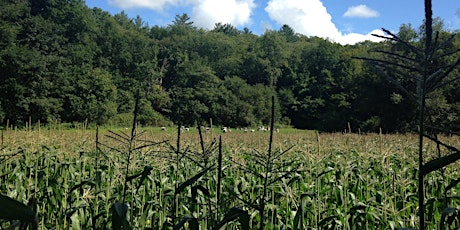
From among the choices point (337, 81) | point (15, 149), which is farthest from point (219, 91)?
point (15, 149)

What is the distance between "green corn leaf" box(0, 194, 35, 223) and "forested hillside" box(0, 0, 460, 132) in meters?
32.2

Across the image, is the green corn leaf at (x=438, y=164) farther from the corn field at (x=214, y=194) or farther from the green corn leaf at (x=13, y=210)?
the green corn leaf at (x=13, y=210)

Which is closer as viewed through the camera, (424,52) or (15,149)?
(424,52)

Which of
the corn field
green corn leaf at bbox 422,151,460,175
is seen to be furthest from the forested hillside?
green corn leaf at bbox 422,151,460,175

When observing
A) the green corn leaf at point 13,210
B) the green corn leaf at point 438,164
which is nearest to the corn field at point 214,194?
the green corn leaf at point 13,210

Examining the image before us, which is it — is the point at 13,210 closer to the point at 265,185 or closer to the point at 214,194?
the point at 265,185

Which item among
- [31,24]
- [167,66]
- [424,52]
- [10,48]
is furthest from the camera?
[167,66]

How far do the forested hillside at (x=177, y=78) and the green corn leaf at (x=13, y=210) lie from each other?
3222 cm

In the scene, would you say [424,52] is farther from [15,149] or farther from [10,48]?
[10,48]

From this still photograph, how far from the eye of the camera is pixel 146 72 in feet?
207

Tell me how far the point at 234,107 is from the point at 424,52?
191ft

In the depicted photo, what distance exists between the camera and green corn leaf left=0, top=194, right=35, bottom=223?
2.00 feet

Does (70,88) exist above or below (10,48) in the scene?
below

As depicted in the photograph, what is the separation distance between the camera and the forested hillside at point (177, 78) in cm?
4225
